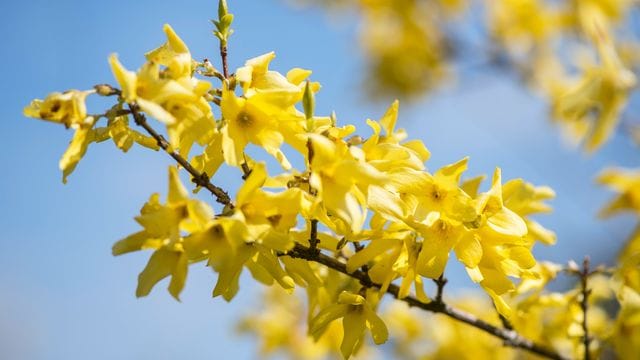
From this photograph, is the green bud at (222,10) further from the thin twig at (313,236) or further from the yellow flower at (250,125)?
the thin twig at (313,236)

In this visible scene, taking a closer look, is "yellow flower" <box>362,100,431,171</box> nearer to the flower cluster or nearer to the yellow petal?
the yellow petal

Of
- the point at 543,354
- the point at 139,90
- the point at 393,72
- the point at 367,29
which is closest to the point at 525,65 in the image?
the point at 393,72

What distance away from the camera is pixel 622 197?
2719 millimetres

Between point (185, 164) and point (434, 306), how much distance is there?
0.85 meters

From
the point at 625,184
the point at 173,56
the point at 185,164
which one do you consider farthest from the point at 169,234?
the point at 625,184

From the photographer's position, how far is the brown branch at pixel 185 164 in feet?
4.32

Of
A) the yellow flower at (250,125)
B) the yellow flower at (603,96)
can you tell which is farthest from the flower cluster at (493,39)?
the yellow flower at (250,125)

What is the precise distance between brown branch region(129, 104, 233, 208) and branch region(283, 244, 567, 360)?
210 mm

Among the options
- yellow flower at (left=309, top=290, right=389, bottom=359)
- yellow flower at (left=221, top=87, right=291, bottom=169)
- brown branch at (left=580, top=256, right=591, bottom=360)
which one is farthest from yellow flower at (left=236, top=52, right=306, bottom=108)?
brown branch at (left=580, top=256, right=591, bottom=360)

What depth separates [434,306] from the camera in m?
1.71

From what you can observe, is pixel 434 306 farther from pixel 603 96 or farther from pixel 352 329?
pixel 603 96

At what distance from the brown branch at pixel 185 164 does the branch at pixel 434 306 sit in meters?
0.21

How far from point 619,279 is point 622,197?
47.1 inches

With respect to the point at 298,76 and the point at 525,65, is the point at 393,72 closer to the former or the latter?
the point at 525,65
